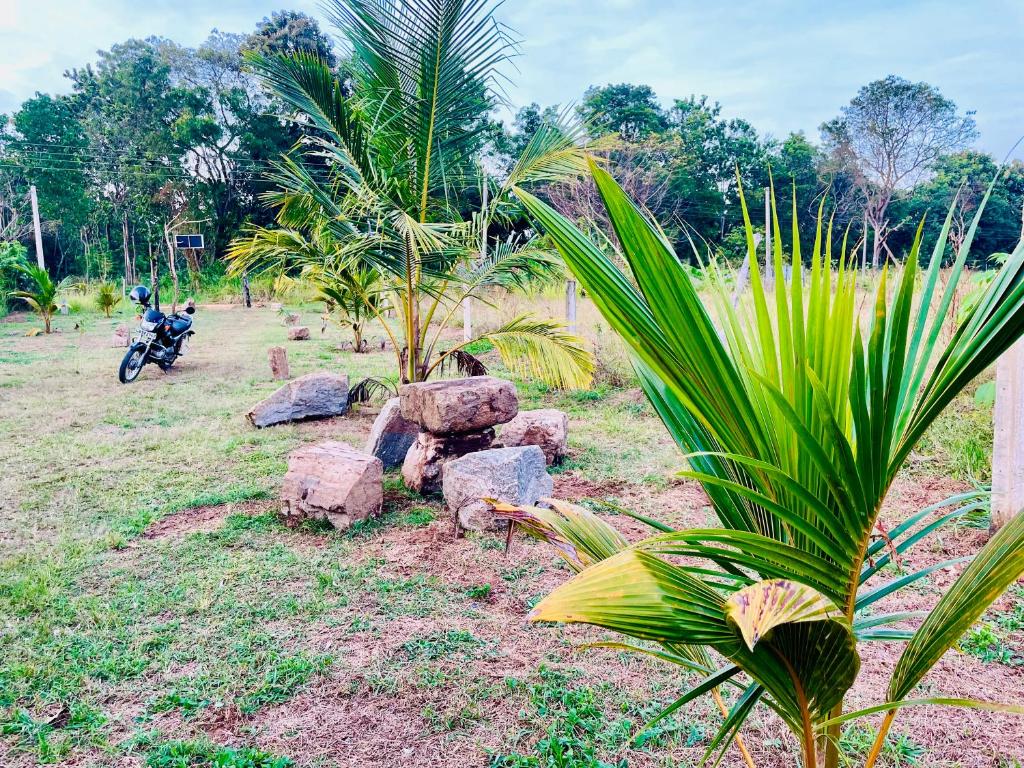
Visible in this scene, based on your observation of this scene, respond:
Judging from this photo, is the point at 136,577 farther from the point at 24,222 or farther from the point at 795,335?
the point at 24,222

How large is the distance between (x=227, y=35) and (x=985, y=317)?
3138cm

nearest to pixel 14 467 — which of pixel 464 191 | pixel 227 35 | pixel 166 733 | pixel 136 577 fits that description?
pixel 136 577

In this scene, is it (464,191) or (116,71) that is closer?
(464,191)

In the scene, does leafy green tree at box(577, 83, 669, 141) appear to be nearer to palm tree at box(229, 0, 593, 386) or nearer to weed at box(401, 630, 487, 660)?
palm tree at box(229, 0, 593, 386)

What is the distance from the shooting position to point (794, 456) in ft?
2.67

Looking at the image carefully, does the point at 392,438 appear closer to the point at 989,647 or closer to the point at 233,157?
the point at 989,647

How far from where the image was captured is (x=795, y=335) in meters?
0.80

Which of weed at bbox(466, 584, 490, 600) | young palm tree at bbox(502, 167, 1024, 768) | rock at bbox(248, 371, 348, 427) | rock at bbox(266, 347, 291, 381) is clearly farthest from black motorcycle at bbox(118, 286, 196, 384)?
young palm tree at bbox(502, 167, 1024, 768)

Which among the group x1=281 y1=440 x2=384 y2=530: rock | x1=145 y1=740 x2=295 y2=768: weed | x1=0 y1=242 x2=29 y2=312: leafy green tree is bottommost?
x1=145 y1=740 x2=295 y2=768: weed

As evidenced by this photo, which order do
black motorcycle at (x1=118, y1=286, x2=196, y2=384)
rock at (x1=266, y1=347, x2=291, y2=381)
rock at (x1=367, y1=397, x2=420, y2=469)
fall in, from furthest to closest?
rock at (x1=266, y1=347, x2=291, y2=381) → black motorcycle at (x1=118, y1=286, x2=196, y2=384) → rock at (x1=367, y1=397, x2=420, y2=469)

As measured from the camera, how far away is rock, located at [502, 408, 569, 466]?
4.48 m

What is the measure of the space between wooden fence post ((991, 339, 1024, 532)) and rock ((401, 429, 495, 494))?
271cm

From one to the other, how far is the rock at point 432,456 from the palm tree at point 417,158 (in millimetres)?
1195

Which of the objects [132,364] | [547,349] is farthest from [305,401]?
[132,364]
